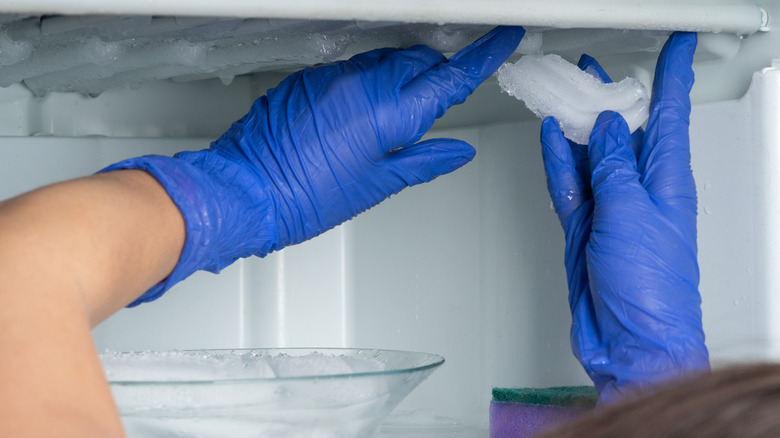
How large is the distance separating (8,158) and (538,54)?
0.89 m

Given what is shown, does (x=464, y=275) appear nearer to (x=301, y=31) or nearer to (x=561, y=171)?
(x=561, y=171)

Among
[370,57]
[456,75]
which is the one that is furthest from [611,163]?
[370,57]

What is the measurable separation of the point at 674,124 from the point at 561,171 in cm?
16

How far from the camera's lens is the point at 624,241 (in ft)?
3.41

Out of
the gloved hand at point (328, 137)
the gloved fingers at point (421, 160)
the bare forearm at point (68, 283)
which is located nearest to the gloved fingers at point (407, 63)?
the gloved hand at point (328, 137)

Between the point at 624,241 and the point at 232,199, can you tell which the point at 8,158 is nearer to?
the point at 232,199

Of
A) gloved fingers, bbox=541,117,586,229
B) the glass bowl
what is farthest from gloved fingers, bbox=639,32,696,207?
the glass bowl

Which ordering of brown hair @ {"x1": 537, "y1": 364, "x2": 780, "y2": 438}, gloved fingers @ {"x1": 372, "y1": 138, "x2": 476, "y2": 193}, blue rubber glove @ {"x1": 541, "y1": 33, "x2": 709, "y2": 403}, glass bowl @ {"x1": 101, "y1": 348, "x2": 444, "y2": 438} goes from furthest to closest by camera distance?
gloved fingers @ {"x1": 372, "y1": 138, "x2": 476, "y2": 193} → blue rubber glove @ {"x1": 541, "y1": 33, "x2": 709, "y2": 403} → glass bowl @ {"x1": 101, "y1": 348, "x2": 444, "y2": 438} → brown hair @ {"x1": 537, "y1": 364, "x2": 780, "y2": 438}

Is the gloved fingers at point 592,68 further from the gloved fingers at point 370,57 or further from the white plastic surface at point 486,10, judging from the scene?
the gloved fingers at point 370,57

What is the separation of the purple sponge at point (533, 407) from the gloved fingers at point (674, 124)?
334 mm

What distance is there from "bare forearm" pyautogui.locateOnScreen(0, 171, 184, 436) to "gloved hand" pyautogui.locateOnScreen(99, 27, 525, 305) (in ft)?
0.50

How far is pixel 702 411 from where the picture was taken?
409 mm

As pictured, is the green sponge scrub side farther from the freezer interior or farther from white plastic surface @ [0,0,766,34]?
white plastic surface @ [0,0,766,34]

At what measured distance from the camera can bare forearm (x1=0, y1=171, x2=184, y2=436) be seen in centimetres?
61
